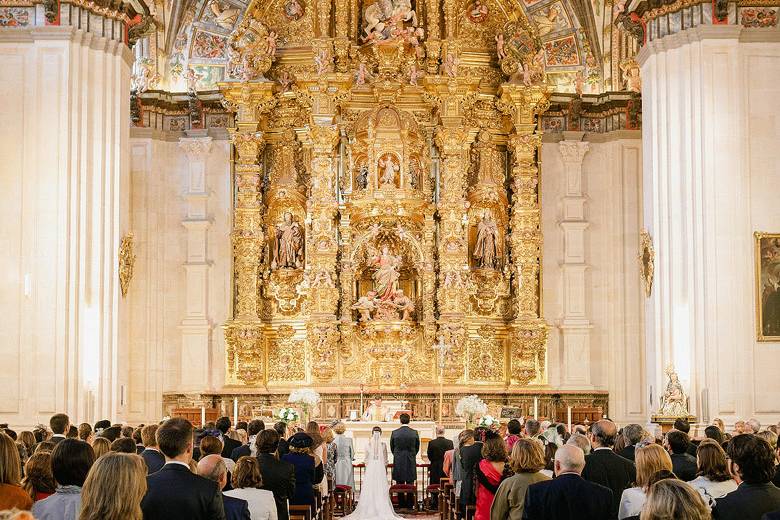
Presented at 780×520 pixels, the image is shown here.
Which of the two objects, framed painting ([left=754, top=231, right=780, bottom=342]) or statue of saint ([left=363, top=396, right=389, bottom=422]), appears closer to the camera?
framed painting ([left=754, top=231, right=780, bottom=342])

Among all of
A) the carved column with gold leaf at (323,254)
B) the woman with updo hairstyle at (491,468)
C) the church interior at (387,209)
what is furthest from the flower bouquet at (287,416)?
the woman with updo hairstyle at (491,468)

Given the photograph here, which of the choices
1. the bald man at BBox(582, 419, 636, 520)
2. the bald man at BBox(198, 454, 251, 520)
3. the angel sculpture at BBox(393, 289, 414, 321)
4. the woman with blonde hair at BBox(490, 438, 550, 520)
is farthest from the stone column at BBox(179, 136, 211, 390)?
the bald man at BBox(198, 454, 251, 520)

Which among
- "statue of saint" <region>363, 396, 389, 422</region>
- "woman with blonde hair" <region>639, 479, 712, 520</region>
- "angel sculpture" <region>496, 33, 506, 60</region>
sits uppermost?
"angel sculpture" <region>496, 33, 506, 60</region>

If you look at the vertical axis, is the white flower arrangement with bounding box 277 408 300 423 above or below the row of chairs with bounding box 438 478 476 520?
above

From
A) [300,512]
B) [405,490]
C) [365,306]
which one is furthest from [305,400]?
[300,512]

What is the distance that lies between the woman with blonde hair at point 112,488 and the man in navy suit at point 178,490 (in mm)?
1280

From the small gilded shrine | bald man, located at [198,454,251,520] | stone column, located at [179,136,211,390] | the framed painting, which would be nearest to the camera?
bald man, located at [198,454,251,520]

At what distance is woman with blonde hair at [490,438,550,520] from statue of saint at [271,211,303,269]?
21915 millimetres

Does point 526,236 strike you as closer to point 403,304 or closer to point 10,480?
point 403,304

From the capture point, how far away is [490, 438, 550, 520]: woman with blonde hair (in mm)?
9562

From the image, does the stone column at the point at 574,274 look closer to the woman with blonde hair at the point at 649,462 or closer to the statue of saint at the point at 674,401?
the statue of saint at the point at 674,401

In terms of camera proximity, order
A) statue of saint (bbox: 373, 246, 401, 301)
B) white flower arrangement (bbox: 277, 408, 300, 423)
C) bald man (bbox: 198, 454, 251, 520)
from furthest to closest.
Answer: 1. statue of saint (bbox: 373, 246, 401, 301)
2. white flower arrangement (bbox: 277, 408, 300, 423)
3. bald man (bbox: 198, 454, 251, 520)

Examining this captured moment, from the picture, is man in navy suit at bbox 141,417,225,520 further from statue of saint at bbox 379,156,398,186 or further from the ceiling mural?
the ceiling mural

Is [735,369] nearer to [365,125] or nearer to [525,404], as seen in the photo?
[525,404]
